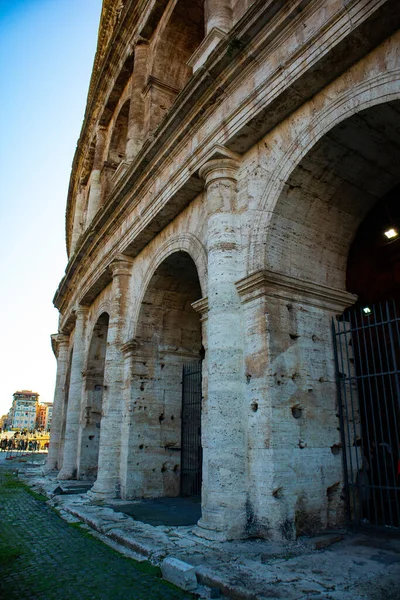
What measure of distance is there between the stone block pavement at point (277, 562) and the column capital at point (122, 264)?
5261 millimetres

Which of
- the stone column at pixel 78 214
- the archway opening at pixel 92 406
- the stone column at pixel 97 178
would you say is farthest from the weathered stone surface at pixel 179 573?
the stone column at pixel 78 214

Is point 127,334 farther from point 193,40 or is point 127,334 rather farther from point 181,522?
point 193,40

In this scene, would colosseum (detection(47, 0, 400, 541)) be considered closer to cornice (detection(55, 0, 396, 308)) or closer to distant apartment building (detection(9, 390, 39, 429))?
cornice (detection(55, 0, 396, 308))

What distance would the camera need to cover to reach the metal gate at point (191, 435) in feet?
27.8

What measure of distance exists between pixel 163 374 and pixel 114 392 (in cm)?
105

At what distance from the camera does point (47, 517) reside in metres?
6.84

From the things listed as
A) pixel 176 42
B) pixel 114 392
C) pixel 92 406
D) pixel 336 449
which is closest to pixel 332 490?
pixel 336 449

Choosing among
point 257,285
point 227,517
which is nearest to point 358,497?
point 227,517

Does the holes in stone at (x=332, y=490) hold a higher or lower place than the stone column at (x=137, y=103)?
lower

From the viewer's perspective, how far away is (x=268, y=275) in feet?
17.3

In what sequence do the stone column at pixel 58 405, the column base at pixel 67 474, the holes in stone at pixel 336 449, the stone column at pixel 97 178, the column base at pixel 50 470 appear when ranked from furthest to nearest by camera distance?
the stone column at pixel 58 405, the column base at pixel 50 470, the stone column at pixel 97 178, the column base at pixel 67 474, the holes in stone at pixel 336 449

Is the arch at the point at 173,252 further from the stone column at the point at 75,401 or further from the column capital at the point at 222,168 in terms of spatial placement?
the stone column at the point at 75,401

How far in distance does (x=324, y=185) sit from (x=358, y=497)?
383 cm

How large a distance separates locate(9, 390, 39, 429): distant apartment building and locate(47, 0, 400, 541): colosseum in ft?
330
